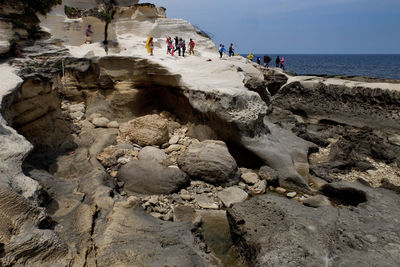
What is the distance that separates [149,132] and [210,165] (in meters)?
2.22

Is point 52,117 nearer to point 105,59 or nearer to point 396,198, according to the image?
point 105,59

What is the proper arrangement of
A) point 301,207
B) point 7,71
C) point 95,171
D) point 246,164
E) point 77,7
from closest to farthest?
point 301,207 → point 95,171 → point 7,71 → point 246,164 → point 77,7

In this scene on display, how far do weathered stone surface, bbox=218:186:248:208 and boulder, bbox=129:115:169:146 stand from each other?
8.43 ft

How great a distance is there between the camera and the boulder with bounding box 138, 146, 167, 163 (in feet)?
25.0

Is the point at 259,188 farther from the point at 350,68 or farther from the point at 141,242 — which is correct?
the point at 350,68

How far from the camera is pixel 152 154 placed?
7746 mm

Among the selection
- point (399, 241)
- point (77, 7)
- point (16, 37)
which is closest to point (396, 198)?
point (399, 241)

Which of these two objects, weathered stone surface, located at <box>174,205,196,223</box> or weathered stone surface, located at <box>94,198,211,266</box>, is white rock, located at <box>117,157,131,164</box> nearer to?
weathered stone surface, located at <box>174,205,196,223</box>

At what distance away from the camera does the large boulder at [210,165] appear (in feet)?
23.2

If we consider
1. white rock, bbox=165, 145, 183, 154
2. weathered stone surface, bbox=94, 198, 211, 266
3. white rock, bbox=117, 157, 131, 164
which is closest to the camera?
weathered stone surface, bbox=94, 198, 211, 266

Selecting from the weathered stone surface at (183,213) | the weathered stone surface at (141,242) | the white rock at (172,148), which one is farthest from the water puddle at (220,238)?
the white rock at (172,148)

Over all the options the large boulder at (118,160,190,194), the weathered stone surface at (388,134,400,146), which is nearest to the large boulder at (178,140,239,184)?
the large boulder at (118,160,190,194)

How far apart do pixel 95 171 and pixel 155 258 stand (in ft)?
10.2

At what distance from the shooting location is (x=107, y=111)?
10000 millimetres
